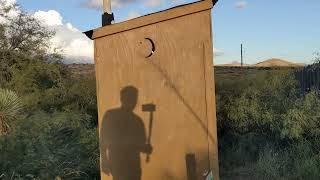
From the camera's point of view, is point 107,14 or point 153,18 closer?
point 153,18

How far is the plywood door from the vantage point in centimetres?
765

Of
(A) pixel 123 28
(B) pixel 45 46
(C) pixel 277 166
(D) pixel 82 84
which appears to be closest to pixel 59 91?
(D) pixel 82 84

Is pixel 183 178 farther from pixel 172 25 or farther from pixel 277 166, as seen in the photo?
pixel 277 166

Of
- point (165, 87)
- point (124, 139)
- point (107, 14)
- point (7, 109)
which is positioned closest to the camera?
point (165, 87)

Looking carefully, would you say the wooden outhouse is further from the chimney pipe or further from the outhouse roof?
the chimney pipe

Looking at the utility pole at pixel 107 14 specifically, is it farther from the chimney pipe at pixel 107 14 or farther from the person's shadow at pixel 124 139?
the person's shadow at pixel 124 139

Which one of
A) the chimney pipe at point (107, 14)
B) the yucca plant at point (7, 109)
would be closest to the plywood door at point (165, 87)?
the chimney pipe at point (107, 14)

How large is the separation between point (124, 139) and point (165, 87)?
104cm

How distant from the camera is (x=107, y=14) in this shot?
30.5ft

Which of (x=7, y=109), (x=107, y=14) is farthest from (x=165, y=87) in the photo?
(x=7, y=109)

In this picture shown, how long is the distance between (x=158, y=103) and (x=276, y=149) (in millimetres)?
5457

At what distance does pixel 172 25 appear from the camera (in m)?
7.89

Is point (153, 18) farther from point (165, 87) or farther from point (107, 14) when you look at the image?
point (107, 14)

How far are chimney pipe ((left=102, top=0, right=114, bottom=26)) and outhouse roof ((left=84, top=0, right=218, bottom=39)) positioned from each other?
24.2 inches
